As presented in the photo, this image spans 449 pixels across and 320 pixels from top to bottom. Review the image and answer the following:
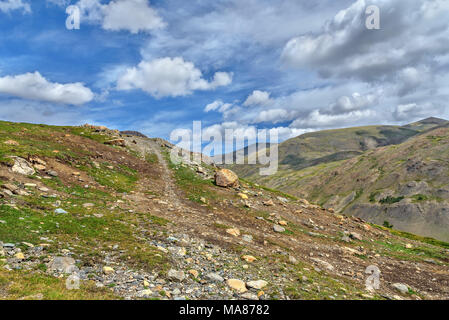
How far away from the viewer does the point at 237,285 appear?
13.4m

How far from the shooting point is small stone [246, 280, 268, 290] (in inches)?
530

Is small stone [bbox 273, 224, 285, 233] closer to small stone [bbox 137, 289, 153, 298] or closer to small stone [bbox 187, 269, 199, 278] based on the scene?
small stone [bbox 187, 269, 199, 278]

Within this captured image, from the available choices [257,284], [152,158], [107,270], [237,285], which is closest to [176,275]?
[237,285]

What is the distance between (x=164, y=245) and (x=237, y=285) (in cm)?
642

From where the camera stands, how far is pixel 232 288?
13211 millimetres

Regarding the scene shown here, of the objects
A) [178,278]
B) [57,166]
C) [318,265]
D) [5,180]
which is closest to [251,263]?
[178,278]

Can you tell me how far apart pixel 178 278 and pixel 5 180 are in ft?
66.9

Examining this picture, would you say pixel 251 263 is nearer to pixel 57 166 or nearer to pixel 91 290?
pixel 91 290

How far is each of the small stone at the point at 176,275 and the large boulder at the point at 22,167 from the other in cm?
2198

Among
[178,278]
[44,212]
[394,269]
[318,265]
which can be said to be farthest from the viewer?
[394,269]

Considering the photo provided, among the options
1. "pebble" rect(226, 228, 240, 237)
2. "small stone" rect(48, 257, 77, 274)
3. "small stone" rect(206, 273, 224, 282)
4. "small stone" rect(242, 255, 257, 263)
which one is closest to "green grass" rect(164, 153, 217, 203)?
"pebble" rect(226, 228, 240, 237)

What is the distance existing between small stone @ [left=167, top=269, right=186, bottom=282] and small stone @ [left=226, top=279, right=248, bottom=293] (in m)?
2.59

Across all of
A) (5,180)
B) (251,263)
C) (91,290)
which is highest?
(5,180)

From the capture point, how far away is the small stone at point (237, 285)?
43.0 feet
